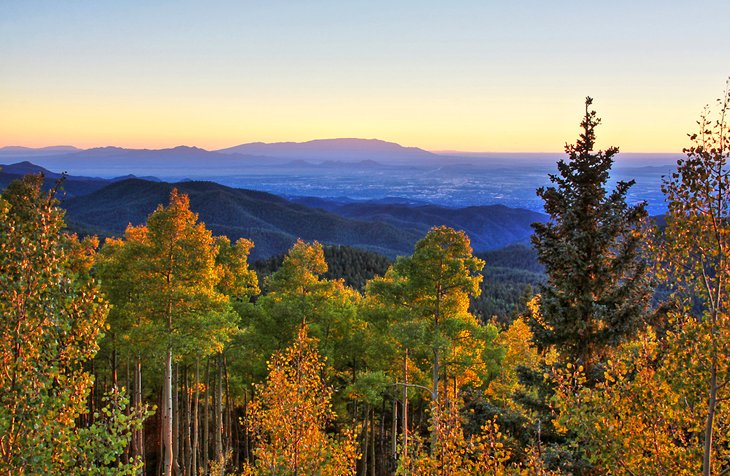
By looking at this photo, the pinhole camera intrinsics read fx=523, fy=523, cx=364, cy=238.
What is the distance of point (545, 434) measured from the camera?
1468 centimetres

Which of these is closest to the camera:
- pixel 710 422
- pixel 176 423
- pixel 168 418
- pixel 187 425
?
pixel 710 422

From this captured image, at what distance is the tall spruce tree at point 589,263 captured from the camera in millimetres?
13891

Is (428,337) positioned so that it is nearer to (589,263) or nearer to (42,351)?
(589,263)

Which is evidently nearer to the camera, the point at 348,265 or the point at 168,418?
the point at 168,418

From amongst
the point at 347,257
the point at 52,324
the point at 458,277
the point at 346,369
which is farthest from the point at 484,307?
the point at 52,324

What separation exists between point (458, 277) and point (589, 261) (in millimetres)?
6585

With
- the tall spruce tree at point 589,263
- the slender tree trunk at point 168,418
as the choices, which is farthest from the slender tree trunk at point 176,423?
the tall spruce tree at point 589,263

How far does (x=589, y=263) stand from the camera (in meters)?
14.3

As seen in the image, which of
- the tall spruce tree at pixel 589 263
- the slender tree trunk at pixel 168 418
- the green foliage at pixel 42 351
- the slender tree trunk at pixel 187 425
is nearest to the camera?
the green foliage at pixel 42 351

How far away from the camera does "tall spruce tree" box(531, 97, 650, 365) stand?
45.6ft

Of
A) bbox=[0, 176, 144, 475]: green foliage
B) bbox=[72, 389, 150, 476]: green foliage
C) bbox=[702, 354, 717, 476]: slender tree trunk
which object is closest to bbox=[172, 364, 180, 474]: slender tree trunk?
bbox=[72, 389, 150, 476]: green foliage

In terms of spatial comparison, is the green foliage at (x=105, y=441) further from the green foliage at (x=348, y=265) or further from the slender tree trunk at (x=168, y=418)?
the green foliage at (x=348, y=265)

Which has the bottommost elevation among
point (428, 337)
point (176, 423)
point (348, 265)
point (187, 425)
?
point (348, 265)

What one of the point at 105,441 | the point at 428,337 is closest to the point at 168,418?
the point at 428,337
